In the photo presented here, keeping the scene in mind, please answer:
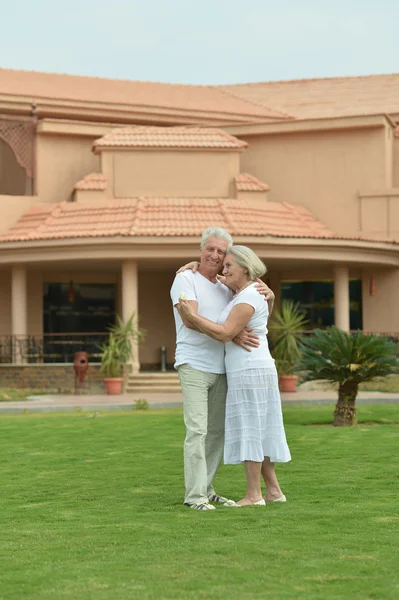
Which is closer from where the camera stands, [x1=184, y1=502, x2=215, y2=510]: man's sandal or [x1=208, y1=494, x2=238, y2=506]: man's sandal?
[x1=184, y1=502, x2=215, y2=510]: man's sandal

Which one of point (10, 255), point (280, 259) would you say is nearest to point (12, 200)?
point (10, 255)

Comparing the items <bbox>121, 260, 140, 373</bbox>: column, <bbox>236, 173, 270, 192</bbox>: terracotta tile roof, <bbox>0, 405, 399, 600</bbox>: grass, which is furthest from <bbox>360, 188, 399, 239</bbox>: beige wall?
<bbox>0, 405, 399, 600</bbox>: grass

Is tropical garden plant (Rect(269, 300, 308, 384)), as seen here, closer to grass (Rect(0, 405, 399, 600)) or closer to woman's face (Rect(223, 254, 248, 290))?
grass (Rect(0, 405, 399, 600))

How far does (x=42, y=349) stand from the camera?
29719mm

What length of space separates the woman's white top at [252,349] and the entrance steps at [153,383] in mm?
19111

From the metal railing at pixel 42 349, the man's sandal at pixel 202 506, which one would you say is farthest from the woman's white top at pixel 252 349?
the metal railing at pixel 42 349

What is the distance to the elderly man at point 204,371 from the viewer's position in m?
8.20

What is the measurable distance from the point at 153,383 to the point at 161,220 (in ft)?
15.1

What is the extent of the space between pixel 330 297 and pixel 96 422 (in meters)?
17.5

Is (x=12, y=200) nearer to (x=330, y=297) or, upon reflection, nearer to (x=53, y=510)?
(x=330, y=297)

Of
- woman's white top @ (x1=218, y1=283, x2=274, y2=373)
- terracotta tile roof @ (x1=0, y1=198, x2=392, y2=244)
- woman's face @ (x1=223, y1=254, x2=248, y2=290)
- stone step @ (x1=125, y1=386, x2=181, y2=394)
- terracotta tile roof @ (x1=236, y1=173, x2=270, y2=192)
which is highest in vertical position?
terracotta tile roof @ (x1=236, y1=173, x2=270, y2=192)

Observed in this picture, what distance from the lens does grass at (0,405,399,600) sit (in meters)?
5.61

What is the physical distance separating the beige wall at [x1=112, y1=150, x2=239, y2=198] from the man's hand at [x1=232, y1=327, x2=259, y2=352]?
2405cm

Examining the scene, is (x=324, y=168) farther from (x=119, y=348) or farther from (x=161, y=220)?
(x=119, y=348)
